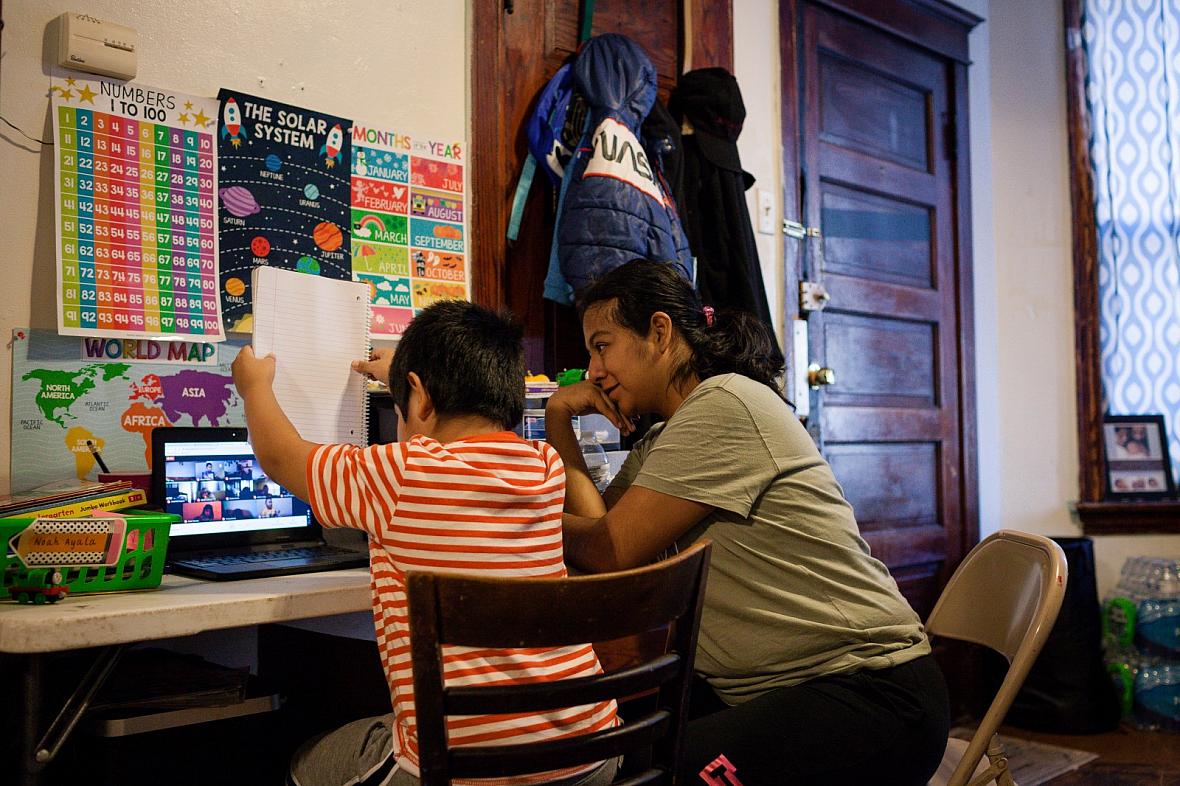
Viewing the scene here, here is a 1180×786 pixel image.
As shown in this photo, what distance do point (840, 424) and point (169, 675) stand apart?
2.37 metres

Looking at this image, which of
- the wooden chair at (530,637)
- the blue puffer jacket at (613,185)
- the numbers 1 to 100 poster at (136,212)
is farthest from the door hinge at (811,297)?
the wooden chair at (530,637)

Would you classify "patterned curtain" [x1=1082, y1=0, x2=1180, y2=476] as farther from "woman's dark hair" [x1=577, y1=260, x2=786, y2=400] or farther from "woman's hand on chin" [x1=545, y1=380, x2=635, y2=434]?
"woman's hand on chin" [x1=545, y1=380, x2=635, y2=434]

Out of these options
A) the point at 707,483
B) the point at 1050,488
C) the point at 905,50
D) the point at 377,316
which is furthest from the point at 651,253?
the point at 1050,488

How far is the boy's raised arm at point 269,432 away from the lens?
1.30m

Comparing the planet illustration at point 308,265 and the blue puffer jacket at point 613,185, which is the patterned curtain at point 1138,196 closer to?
the blue puffer jacket at point 613,185

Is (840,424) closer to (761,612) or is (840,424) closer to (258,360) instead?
(761,612)

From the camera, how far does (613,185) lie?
7.91 feet

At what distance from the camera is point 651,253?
249cm

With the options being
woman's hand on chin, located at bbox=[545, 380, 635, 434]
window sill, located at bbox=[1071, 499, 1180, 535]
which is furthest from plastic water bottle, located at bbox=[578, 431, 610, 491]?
window sill, located at bbox=[1071, 499, 1180, 535]

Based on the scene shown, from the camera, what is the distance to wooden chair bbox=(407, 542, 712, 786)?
3.28 ft

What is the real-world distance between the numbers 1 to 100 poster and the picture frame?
3.42m

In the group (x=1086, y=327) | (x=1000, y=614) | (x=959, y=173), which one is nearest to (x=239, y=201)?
(x=1000, y=614)

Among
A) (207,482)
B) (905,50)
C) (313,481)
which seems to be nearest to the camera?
(313,481)

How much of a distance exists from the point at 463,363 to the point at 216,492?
0.65 m
